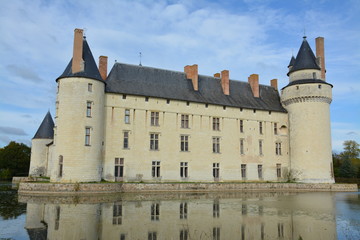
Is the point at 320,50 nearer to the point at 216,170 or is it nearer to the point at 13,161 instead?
the point at 216,170

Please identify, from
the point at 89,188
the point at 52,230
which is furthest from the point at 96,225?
the point at 89,188

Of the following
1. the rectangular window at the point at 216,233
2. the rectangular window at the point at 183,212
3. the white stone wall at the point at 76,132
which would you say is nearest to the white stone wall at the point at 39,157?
the white stone wall at the point at 76,132

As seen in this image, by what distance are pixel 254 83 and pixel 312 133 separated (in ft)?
24.6

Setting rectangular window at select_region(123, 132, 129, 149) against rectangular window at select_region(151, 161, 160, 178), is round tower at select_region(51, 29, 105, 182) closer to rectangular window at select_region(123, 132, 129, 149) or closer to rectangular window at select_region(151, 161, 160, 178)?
rectangular window at select_region(123, 132, 129, 149)

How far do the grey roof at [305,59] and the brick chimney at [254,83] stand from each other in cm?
368

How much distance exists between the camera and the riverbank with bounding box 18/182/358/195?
20406 mm

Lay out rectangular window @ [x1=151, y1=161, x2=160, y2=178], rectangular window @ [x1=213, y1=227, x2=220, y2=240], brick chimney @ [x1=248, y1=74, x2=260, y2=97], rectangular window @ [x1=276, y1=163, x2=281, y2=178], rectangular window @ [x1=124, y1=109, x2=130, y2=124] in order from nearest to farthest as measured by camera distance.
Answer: rectangular window @ [x1=213, y1=227, x2=220, y2=240], rectangular window @ [x1=124, y1=109, x2=130, y2=124], rectangular window @ [x1=151, y1=161, x2=160, y2=178], rectangular window @ [x1=276, y1=163, x2=281, y2=178], brick chimney @ [x1=248, y1=74, x2=260, y2=97]

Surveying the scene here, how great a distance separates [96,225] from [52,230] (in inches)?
50.0

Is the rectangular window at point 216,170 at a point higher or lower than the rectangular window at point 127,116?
lower

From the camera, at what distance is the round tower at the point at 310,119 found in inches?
1203

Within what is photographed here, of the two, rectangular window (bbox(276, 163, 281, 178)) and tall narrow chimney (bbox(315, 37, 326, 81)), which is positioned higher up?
tall narrow chimney (bbox(315, 37, 326, 81))

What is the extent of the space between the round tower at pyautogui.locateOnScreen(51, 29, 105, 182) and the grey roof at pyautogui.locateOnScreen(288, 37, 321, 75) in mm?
19235

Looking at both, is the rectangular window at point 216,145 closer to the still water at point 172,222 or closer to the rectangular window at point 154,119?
the rectangular window at point 154,119

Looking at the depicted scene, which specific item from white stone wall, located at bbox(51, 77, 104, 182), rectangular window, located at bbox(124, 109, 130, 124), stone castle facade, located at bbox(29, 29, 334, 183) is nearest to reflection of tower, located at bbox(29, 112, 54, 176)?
stone castle facade, located at bbox(29, 29, 334, 183)
